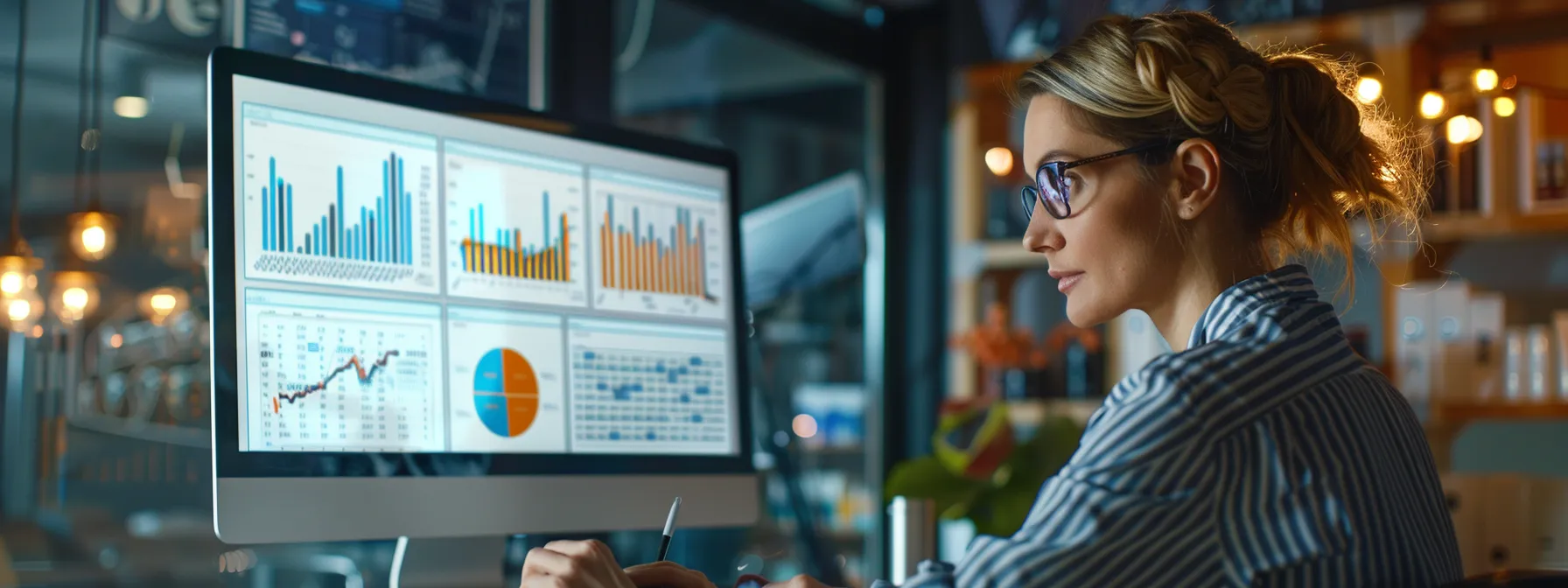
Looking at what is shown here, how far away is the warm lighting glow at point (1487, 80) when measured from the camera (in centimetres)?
224

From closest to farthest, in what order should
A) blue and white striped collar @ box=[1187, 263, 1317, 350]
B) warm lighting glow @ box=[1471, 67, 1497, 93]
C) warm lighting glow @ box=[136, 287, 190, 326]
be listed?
1. blue and white striped collar @ box=[1187, 263, 1317, 350]
2. warm lighting glow @ box=[136, 287, 190, 326]
3. warm lighting glow @ box=[1471, 67, 1497, 93]

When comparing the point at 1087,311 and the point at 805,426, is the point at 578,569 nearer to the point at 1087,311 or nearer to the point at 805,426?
the point at 1087,311

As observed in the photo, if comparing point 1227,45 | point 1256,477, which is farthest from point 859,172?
point 1256,477

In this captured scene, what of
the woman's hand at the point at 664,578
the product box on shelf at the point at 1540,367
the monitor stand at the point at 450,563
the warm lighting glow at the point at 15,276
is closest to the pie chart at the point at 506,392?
the monitor stand at the point at 450,563

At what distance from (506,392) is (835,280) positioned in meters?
1.77

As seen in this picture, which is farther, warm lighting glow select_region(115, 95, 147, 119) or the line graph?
warm lighting glow select_region(115, 95, 147, 119)

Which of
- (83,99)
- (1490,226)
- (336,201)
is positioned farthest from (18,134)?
(1490,226)

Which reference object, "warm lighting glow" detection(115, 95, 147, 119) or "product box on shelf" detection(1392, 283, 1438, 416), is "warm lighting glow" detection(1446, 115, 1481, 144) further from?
"warm lighting glow" detection(115, 95, 147, 119)

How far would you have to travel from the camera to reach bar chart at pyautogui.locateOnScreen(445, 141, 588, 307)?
1309mm

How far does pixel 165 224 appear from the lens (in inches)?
83.8

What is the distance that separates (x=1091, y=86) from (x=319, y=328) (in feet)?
2.31

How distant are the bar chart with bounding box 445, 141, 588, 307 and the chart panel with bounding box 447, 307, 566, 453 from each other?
0.03 meters

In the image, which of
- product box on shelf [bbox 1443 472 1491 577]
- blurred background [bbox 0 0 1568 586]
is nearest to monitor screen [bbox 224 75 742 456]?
blurred background [bbox 0 0 1568 586]

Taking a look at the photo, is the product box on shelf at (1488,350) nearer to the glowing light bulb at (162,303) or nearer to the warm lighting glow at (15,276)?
the glowing light bulb at (162,303)
